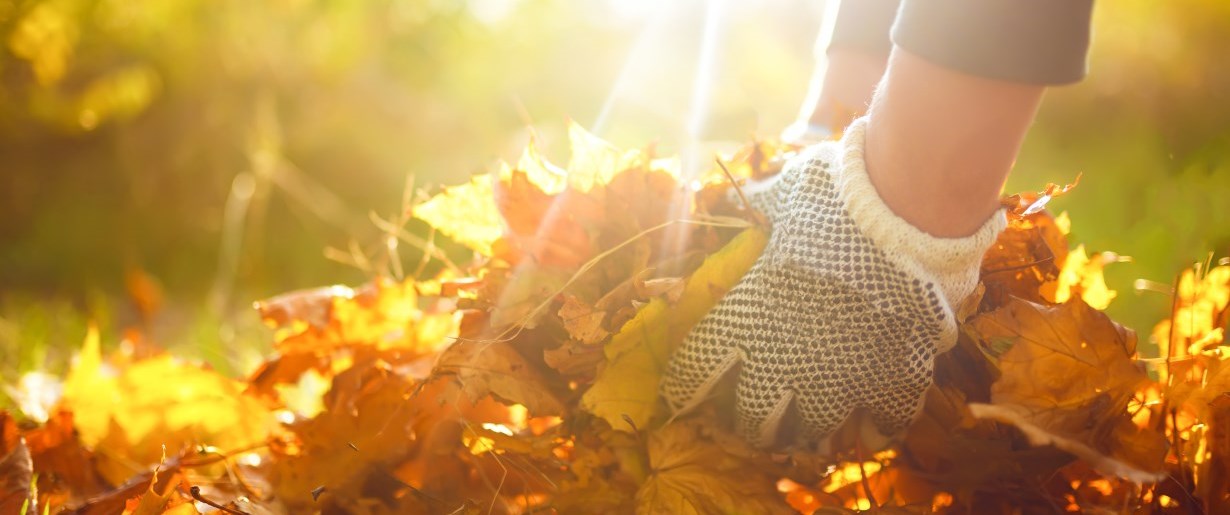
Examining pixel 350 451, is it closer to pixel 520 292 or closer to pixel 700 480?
pixel 520 292

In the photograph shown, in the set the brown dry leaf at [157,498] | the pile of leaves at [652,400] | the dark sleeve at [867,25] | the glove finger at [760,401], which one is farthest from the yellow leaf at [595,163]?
the brown dry leaf at [157,498]

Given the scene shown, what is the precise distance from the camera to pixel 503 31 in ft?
9.68

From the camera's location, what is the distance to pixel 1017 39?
60 centimetres

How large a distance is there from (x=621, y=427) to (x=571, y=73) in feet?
7.58

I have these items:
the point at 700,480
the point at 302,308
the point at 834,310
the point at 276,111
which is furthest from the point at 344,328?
the point at 276,111

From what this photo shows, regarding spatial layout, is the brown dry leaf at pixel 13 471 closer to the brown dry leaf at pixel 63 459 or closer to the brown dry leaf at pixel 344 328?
the brown dry leaf at pixel 63 459

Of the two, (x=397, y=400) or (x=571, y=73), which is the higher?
(x=397, y=400)

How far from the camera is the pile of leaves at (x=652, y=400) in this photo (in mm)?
717

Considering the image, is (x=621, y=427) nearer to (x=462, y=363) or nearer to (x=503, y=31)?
(x=462, y=363)

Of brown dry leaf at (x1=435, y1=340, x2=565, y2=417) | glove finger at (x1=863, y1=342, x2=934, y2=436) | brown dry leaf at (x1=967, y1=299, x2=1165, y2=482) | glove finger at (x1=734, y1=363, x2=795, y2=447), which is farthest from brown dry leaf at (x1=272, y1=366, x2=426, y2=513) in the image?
brown dry leaf at (x1=967, y1=299, x2=1165, y2=482)

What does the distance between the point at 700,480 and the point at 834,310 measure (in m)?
0.20

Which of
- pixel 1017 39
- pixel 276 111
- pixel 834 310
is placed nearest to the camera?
pixel 1017 39

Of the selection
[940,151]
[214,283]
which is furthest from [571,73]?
[940,151]

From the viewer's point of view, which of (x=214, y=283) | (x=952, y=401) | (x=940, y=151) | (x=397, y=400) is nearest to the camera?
(x=940, y=151)
